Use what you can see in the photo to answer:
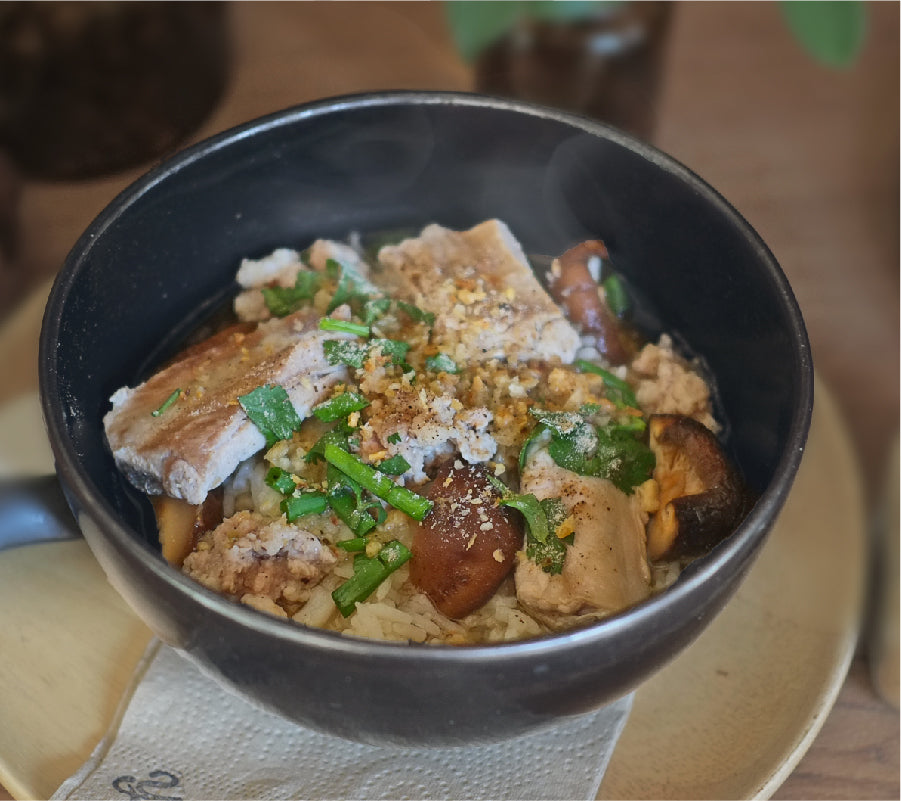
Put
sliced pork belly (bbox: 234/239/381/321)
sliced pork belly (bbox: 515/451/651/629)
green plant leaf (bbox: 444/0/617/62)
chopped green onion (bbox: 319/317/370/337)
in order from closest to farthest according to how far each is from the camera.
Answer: sliced pork belly (bbox: 515/451/651/629) < chopped green onion (bbox: 319/317/370/337) < sliced pork belly (bbox: 234/239/381/321) < green plant leaf (bbox: 444/0/617/62)

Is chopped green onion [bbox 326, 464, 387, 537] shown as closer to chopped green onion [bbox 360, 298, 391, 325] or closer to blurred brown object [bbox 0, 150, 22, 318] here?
chopped green onion [bbox 360, 298, 391, 325]

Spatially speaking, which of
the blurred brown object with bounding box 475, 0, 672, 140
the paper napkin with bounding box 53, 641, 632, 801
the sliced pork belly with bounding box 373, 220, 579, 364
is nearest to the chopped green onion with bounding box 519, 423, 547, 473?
the sliced pork belly with bounding box 373, 220, 579, 364

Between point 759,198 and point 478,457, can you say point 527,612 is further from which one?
point 759,198

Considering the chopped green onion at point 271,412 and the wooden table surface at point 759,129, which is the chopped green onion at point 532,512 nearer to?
the chopped green onion at point 271,412

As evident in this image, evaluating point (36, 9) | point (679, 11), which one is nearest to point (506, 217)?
→ point (679, 11)

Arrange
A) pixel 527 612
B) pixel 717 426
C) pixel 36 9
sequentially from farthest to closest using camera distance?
pixel 36 9 < pixel 717 426 < pixel 527 612

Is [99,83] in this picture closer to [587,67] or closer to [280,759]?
[587,67]
